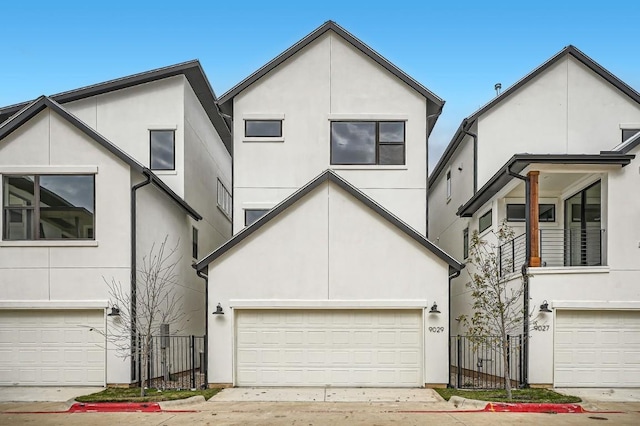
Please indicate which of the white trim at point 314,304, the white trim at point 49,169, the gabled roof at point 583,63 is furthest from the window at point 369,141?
the white trim at point 49,169

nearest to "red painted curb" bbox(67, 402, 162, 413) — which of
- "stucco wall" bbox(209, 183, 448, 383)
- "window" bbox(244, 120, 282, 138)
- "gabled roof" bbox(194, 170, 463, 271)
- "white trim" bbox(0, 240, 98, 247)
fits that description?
"stucco wall" bbox(209, 183, 448, 383)

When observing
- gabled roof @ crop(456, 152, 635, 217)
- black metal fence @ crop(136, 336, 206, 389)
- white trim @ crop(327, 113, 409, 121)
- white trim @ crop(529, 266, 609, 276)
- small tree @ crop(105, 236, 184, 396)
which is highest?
white trim @ crop(327, 113, 409, 121)

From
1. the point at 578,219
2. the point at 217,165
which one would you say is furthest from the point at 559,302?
the point at 217,165

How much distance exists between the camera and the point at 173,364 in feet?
58.2

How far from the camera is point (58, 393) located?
1443cm

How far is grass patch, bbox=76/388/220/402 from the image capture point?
1294 cm

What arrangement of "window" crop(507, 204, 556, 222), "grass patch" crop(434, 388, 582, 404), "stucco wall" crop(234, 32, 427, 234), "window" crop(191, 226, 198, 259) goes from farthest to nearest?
"window" crop(191, 226, 198, 259) < "stucco wall" crop(234, 32, 427, 234) < "window" crop(507, 204, 556, 222) < "grass patch" crop(434, 388, 582, 404)

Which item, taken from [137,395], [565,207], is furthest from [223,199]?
[565,207]

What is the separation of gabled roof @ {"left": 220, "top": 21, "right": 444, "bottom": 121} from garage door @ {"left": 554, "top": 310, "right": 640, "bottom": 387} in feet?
26.0

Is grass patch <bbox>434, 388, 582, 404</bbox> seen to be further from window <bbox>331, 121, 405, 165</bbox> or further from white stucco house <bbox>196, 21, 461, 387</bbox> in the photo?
window <bbox>331, 121, 405, 165</bbox>

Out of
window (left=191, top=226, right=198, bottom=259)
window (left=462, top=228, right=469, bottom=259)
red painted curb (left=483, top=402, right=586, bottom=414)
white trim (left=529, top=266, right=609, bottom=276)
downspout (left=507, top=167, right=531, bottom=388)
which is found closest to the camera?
red painted curb (left=483, top=402, right=586, bottom=414)

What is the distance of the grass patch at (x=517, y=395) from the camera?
12.9 meters

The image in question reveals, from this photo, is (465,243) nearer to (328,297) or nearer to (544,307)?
(544,307)

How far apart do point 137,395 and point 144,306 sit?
315 cm
